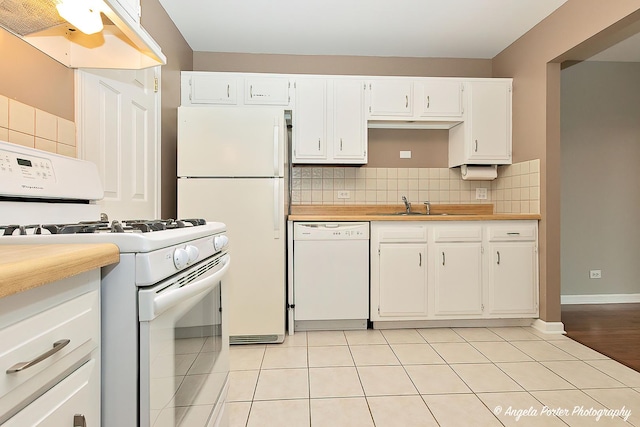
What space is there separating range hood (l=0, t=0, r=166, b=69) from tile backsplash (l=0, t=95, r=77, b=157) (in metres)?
0.27

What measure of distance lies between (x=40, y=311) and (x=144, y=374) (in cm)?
27

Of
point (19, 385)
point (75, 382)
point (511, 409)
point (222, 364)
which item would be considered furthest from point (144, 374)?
point (511, 409)

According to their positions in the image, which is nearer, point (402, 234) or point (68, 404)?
point (68, 404)

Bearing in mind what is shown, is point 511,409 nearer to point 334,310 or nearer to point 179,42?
point 334,310

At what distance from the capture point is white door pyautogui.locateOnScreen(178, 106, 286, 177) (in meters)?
2.45

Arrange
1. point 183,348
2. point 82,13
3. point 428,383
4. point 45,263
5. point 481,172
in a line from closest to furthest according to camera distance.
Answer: point 45,263 < point 183,348 < point 82,13 < point 428,383 < point 481,172

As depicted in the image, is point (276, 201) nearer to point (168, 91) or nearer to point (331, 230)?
point (331, 230)

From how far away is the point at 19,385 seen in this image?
50 centimetres

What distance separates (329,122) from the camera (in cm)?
305

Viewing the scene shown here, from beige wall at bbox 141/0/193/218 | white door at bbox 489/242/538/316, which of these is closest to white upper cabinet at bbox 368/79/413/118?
white door at bbox 489/242/538/316

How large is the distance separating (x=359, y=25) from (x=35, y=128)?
2.36m

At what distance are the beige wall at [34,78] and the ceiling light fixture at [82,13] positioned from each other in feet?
0.95

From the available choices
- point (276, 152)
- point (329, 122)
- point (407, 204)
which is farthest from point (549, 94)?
point (276, 152)

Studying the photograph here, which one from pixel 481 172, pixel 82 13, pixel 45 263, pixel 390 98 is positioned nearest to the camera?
pixel 45 263
